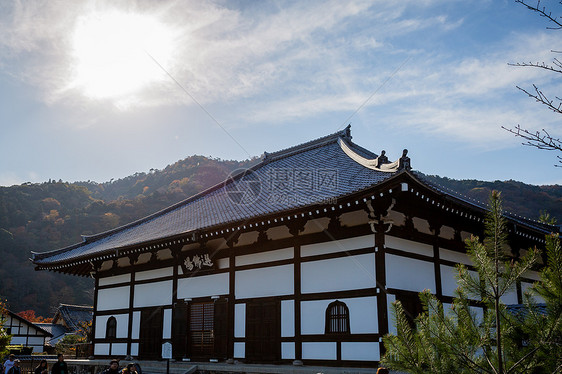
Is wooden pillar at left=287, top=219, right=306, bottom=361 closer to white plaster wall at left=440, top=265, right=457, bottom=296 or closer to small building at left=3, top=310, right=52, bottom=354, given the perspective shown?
white plaster wall at left=440, top=265, right=457, bottom=296

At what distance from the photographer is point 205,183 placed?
7762cm

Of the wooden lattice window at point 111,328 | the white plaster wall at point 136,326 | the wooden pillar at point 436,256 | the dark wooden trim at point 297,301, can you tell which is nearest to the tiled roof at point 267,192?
the dark wooden trim at point 297,301

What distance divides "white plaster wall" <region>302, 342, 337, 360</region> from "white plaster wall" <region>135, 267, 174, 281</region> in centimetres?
600

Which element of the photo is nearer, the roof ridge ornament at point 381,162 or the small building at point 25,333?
the roof ridge ornament at point 381,162

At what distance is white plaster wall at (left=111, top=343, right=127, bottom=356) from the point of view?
1761 cm

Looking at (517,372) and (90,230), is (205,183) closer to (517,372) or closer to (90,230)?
(90,230)

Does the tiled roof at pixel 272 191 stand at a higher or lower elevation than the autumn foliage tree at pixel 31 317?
higher

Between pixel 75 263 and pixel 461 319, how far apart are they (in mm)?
16659

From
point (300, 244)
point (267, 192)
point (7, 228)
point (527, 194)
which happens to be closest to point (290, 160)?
point (267, 192)

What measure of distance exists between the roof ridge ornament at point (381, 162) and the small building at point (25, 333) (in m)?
27.6

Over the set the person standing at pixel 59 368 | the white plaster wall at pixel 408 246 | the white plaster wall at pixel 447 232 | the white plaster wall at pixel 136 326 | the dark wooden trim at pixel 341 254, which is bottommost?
the person standing at pixel 59 368

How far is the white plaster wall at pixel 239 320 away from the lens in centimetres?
1373

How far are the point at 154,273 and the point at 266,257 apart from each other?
525cm

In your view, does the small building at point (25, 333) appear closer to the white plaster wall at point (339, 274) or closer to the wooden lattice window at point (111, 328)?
the wooden lattice window at point (111, 328)
